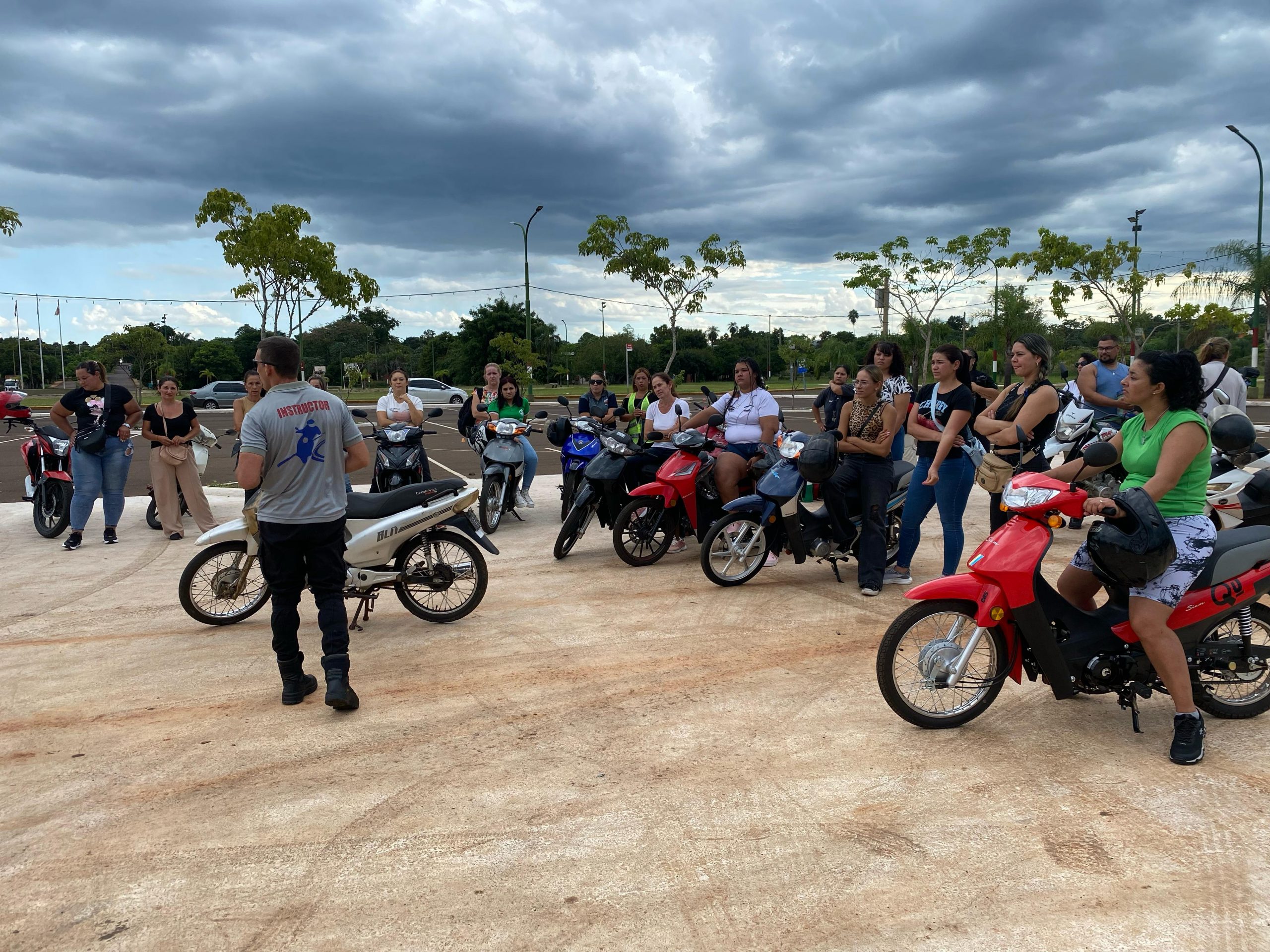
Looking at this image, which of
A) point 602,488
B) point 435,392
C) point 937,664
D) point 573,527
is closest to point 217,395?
point 435,392

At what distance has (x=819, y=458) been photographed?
6410 millimetres

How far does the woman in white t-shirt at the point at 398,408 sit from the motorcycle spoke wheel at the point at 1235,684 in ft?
23.3

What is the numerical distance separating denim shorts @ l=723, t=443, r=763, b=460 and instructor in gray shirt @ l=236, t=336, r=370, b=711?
376cm

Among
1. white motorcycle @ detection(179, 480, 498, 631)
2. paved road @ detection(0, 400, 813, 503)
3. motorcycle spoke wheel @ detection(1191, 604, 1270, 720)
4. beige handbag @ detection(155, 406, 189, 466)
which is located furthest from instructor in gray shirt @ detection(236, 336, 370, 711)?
beige handbag @ detection(155, 406, 189, 466)

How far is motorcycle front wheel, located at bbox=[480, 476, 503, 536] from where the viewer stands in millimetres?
9156

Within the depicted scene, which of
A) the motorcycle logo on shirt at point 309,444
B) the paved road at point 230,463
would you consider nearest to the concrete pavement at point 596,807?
the motorcycle logo on shirt at point 309,444

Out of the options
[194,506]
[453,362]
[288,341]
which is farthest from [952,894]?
[453,362]

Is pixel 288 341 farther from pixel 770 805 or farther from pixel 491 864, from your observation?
pixel 770 805

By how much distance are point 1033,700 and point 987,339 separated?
4738 cm

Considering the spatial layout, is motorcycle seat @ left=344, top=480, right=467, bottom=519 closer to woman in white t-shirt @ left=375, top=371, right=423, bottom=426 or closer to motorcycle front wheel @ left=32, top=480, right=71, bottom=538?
woman in white t-shirt @ left=375, top=371, right=423, bottom=426

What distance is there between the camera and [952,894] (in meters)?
2.82

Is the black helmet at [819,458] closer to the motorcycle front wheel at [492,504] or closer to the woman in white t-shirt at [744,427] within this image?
the woman in white t-shirt at [744,427]

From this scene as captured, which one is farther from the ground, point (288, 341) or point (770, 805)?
point (288, 341)

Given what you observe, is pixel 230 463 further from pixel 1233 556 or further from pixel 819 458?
pixel 1233 556
